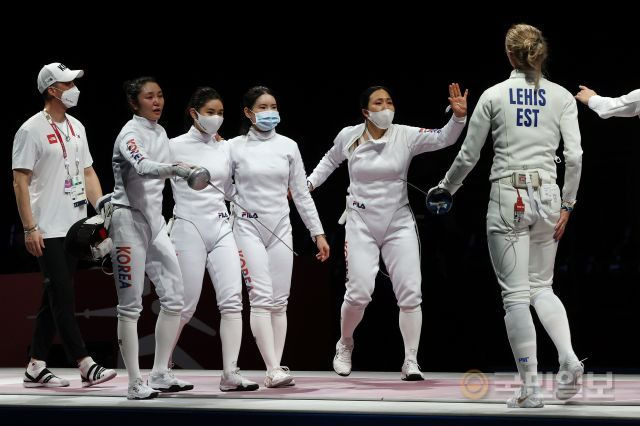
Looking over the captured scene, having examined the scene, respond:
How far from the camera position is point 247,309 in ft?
18.9

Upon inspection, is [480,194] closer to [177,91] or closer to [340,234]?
[340,234]

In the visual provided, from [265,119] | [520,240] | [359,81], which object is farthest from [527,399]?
[359,81]

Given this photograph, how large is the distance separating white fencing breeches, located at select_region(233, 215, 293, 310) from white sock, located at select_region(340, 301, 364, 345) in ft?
1.13

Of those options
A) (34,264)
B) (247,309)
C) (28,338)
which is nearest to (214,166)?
(247,309)

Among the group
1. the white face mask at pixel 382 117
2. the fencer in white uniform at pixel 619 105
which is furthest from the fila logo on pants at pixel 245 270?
the fencer in white uniform at pixel 619 105

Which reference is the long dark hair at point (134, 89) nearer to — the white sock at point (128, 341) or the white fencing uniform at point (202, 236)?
the white fencing uniform at point (202, 236)

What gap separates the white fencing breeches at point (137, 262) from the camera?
3.70m

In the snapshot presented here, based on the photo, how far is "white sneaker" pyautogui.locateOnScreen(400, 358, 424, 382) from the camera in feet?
14.2

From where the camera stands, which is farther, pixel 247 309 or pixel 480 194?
pixel 480 194

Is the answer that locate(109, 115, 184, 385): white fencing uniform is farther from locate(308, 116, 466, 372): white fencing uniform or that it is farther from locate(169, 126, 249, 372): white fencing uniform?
locate(308, 116, 466, 372): white fencing uniform

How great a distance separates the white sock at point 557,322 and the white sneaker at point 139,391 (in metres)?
1.46

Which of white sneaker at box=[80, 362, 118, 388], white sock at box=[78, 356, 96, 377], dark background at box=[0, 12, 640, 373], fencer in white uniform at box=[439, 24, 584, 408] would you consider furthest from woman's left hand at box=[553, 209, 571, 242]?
dark background at box=[0, 12, 640, 373]

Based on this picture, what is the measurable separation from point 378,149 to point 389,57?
2.96 metres

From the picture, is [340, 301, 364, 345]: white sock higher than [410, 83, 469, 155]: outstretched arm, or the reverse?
[410, 83, 469, 155]: outstretched arm
